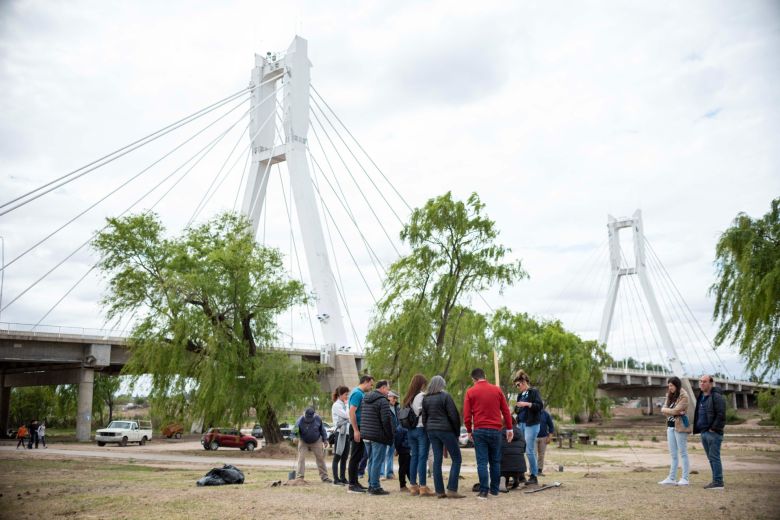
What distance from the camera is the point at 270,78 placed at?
33250 millimetres

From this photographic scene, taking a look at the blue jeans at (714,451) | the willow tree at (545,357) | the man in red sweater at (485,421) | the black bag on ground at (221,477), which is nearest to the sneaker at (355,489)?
the man in red sweater at (485,421)

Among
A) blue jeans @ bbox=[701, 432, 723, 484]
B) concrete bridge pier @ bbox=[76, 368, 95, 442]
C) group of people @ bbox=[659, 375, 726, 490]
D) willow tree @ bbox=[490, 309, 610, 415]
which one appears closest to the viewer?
blue jeans @ bbox=[701, 432, 723, 484]

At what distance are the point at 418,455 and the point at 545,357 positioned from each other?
2281 cm

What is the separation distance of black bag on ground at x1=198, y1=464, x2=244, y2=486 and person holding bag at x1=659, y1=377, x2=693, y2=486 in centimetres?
676

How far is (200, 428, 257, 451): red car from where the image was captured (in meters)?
28.0

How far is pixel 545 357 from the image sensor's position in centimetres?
3094

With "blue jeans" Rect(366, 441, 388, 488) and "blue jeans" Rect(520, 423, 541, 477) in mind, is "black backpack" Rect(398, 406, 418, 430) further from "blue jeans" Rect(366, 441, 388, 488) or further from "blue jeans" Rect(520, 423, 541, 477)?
"blue jeans" Rect(520, 423, 541, 477)

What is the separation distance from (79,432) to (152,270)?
16.2m

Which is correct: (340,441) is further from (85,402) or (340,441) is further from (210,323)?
(85,402)

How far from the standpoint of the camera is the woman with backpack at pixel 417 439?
348 inches

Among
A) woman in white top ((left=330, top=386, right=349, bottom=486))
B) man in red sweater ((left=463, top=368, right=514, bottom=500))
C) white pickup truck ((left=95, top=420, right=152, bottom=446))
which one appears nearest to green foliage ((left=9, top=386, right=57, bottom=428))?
white pickup truck ((left=95, top=420, right=152, bottom=446))

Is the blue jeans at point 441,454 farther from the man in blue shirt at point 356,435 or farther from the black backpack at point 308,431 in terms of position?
the black backpack at point 308,431

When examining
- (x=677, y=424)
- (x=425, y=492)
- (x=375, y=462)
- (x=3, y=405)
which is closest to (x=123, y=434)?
(x=3, y=405)

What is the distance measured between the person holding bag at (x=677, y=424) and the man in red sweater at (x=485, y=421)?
2794 millimetres
